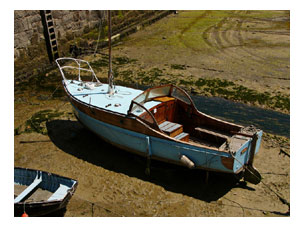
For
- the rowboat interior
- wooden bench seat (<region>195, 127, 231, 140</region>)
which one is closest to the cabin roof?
the rowboat interior

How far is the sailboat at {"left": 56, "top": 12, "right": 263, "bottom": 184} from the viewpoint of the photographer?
12.5 m

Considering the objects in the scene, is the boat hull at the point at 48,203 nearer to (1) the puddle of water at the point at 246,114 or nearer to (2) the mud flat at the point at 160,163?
(2) the mud flat at the point at 160,163

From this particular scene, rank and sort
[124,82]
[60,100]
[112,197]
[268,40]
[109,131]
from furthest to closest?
1. [268,40]
2. [124,82]
3. [60,100]
4. [109,131]
5. [112,197]

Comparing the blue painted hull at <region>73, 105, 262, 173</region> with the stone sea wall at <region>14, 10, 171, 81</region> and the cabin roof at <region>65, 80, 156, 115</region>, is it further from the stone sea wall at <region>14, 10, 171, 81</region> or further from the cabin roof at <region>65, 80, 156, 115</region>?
the stone sea wall at <region>14, 10, 171, 81</region>

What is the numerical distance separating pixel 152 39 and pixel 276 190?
67.1 feet

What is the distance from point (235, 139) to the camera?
12.9m

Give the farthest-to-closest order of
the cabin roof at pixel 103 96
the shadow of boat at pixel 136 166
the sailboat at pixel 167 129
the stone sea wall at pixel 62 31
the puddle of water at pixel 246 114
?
the stone sea wall at pixel 62 31 < the puddle of water at pixel 246 114 < the cabin roof at pixel 103 96 < the shadow of boat at pixel 136 166 < the sailboat at pixel 167 129

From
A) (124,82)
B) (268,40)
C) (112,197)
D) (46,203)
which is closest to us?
(46,203)

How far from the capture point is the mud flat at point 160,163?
12.3m

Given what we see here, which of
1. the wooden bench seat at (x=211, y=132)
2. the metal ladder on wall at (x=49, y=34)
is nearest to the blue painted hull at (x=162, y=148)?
the wooden bench seat at (x=211, y=132)

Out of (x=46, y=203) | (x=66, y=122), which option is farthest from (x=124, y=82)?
(x=46, y=203)

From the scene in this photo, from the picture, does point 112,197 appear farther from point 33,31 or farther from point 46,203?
point 33,31

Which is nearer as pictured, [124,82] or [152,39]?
[124,82]

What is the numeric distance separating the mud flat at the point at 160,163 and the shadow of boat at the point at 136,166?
0.04 m
